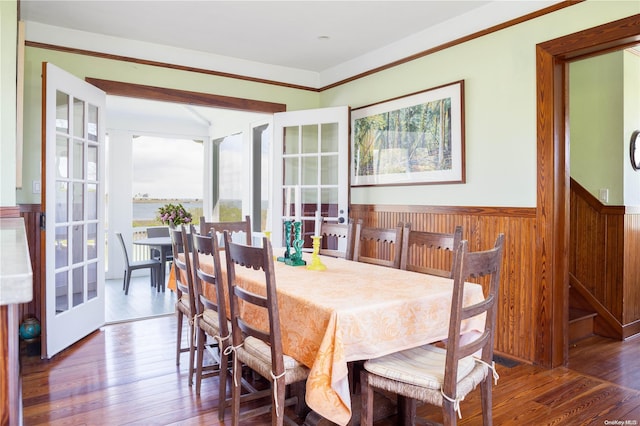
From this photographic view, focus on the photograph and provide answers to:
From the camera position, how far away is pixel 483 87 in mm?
3334

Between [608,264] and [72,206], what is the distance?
4583mm

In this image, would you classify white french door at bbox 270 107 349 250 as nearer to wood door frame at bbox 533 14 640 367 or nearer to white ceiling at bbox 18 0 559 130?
white ceiling at bbox 18 0 559 130

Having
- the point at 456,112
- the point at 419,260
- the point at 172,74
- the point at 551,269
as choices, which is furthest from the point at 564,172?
the point at 172,74

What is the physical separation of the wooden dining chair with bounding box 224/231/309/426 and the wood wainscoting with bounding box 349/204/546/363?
71.9 inches

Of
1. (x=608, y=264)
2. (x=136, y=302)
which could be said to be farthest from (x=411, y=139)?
(x=136, y=302)

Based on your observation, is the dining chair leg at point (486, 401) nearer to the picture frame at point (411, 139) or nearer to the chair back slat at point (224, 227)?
the picture frame at point (411, 139)

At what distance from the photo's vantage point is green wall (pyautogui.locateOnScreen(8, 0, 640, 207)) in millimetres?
3002

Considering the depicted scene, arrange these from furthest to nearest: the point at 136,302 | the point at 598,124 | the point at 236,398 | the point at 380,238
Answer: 1. the point at 136,302
2. the point at 598,124
3. the point at 380,238
4. the point at 236,398

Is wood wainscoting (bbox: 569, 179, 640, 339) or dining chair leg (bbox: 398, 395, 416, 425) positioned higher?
wood wainscoting (bbox: 569, 179, 640, 339)

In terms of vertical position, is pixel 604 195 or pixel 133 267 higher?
pixel 604 195

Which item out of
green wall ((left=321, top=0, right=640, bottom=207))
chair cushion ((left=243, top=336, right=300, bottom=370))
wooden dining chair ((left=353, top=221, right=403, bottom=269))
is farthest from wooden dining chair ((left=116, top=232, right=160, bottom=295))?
chair cushion ((left=243, top=336, right=300, bottom=370))

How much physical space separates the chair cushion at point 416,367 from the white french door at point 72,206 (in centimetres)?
261

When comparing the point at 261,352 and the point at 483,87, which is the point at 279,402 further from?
the point at 483,87

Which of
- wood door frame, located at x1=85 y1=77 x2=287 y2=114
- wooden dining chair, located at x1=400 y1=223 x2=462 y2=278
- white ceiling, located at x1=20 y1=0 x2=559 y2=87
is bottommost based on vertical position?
wooden dining chair, located at x1=400 y1=223 x2=462 y2=278
